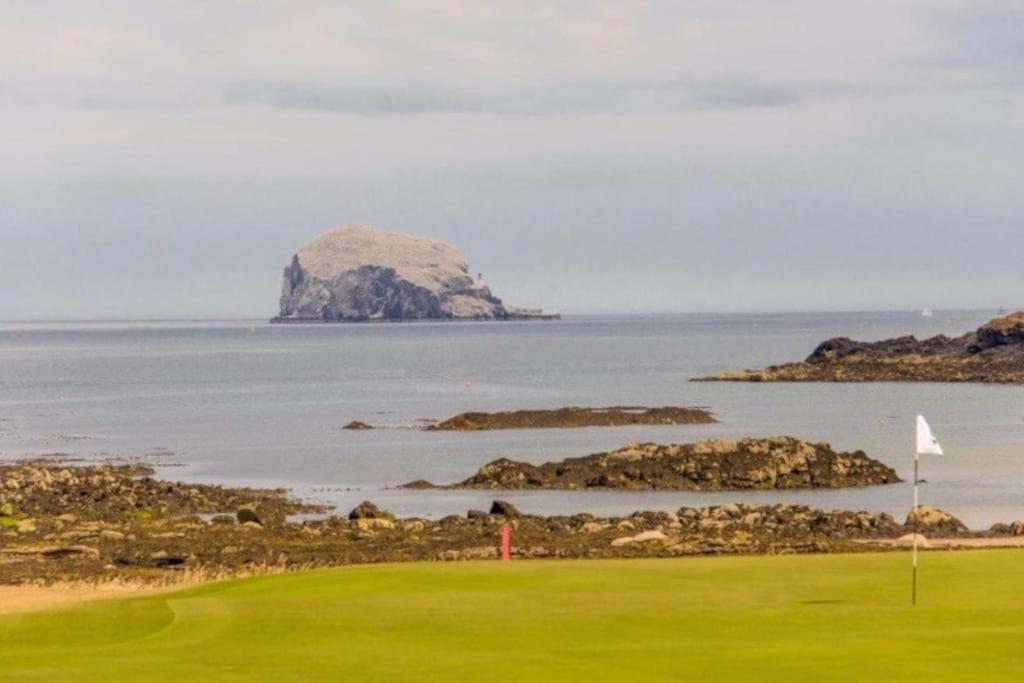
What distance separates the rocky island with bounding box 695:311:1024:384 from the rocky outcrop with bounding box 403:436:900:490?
78005 mm

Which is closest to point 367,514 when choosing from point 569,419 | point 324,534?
point 324,534

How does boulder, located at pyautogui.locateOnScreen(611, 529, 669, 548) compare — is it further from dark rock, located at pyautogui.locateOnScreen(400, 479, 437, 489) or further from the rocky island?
Result: the rocky island

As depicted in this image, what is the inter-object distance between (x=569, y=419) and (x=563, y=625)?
70.9 meters

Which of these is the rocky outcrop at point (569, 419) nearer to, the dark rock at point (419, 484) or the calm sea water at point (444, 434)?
the calm sea water at point (444, 434)

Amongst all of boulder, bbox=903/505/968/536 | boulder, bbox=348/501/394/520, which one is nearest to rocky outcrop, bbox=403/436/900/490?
boulder, bbox=348/501/394/520

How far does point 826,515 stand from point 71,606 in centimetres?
2378

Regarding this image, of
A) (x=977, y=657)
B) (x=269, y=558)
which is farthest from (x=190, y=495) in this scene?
(x=977, y=657)

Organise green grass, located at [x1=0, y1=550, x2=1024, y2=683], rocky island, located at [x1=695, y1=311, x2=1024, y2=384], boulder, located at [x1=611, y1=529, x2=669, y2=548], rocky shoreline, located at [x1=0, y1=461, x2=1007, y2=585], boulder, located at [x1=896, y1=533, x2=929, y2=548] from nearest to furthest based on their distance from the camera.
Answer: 1. green grass, located at [x1=0, y1=550, x2=1024, y2=683]
2. rocky shoreline, located at [x1=0, y1=461, x2=1007, y2=585]
3. boulder, located at [x1=896, y1=533, x2=929, y2=548]
4. boulder, located at [x1=611, y1=529, x2=669, y2=548]
5. rocky island, located at [x1=695, y1=311, x2=1024, y2=384]

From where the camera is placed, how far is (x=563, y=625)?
944 inches

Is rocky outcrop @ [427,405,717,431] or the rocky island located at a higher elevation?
the rocky island

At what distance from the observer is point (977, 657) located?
20.5 metres

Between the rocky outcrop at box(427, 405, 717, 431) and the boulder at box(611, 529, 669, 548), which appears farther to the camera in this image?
the rocky outcrop at box(427, 405, 717, 431)

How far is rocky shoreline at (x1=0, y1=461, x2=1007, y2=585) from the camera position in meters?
37.5

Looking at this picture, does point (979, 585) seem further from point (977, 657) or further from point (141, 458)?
point (141, 458)
